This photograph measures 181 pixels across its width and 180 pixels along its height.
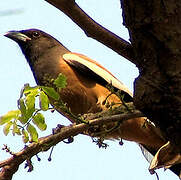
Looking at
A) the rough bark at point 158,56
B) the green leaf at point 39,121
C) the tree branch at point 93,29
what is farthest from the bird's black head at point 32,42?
the rough bark at point 158,56

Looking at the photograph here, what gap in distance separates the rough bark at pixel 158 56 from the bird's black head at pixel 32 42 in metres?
3.25

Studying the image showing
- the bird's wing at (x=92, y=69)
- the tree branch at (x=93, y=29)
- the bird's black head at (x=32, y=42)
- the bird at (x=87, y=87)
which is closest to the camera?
the tree branch at (x=93, y=29)

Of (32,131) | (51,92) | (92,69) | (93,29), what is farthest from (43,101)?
(92,69)

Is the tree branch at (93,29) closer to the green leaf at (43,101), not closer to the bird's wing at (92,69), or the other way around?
the green leaf at (43,101)

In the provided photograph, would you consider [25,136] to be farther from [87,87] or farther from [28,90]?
[87,87]

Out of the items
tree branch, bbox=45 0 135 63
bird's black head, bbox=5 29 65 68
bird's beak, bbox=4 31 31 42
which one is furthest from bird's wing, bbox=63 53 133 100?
tree branch, bbox=45 0 135 63

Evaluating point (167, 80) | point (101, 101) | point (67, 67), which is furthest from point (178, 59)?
point (67, 67)

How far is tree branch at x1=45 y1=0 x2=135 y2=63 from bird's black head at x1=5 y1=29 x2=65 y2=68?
119 inches

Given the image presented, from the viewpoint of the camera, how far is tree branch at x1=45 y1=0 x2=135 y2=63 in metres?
2.42

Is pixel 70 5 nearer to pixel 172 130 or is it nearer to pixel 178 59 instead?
pixel 178 59

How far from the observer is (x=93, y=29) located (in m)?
2.43

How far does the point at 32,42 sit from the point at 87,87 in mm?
1234

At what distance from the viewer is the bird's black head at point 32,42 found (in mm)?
5552

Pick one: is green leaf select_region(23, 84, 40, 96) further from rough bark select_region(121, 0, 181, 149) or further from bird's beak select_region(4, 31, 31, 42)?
bird's beak select_region(4, 31, 31, 42)
